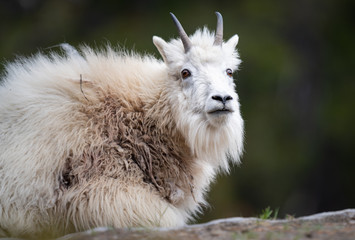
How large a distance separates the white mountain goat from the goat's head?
11 millimetres

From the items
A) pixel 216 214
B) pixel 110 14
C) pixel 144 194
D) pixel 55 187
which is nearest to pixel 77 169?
pixel 55 187

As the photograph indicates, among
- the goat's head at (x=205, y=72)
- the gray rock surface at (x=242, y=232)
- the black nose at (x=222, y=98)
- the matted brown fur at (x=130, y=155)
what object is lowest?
the gray rock surface at (x=242, y=232)

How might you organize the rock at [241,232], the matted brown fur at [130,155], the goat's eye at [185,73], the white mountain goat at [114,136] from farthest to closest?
the goat's eye at [185,73]
the matted brown fur at [130,155]
the white mountain goat at [114,136]
the rock at [241,232]

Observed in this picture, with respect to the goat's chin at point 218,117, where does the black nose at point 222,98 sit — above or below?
above

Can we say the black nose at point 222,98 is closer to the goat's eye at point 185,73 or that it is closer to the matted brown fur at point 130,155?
the goat's eye at point 185,73

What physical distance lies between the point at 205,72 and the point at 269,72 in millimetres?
10228

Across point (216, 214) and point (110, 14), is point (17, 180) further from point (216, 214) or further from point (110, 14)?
point (110, 14)

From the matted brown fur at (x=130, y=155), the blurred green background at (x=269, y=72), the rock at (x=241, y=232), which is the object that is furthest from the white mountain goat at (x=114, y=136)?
the blurred green background at (x=269, y=72)

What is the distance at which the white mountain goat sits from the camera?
5906 mm

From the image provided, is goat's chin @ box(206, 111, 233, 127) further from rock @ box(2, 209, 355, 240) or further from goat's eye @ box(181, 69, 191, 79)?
rock @ box(2, 209, 355, 240)

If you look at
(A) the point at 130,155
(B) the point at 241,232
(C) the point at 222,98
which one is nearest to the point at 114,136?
(A) the point at 130,155

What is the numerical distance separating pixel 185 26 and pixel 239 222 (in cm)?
1117

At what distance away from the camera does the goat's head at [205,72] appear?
6.32 metres

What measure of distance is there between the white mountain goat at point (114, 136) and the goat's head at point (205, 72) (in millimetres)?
11
